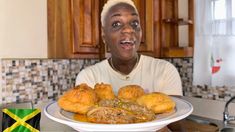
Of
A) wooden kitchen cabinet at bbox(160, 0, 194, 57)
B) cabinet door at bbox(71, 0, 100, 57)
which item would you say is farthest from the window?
cabinet door at bbox(71, 0, 100, 57)

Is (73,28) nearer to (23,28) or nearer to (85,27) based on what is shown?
(85,27)

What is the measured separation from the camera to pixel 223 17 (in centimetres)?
138

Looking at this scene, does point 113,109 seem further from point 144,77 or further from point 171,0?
point 171,0

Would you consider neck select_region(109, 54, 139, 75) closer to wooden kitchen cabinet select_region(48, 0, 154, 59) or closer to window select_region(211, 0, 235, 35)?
wooden kitchen cabinet select_region(48, 0, 154, 59)

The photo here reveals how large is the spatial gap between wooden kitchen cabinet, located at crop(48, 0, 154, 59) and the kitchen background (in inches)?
2.1

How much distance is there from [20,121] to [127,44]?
507mm

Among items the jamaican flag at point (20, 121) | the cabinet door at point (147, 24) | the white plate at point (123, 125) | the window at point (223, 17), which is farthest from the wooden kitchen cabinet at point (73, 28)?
the white plate at point (123, 125)

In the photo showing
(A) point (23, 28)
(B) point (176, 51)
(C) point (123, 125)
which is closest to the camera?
(C) point (123, 125)

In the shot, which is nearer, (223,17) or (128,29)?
(128,29)

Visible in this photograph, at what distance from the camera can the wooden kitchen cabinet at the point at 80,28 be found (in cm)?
138

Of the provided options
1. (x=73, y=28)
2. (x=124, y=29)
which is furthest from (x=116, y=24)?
(x=73, y=28)

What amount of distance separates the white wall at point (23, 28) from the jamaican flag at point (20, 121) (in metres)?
0.40

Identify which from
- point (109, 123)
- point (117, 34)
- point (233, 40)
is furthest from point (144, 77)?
point (109, 123)

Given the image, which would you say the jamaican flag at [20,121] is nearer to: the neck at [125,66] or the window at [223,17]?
the neck at [125,66]
